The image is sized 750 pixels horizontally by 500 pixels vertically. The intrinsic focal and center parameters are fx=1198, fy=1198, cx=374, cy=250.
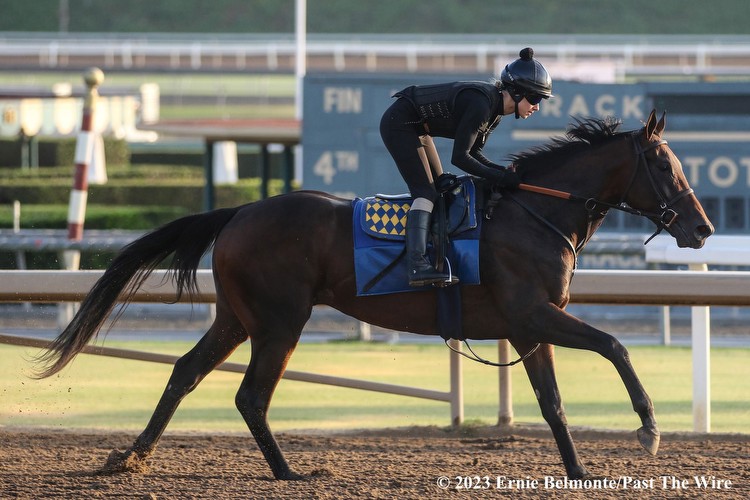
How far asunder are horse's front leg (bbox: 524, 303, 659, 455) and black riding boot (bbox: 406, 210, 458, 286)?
1.37ft

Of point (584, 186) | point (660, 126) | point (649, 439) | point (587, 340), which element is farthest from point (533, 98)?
point (649, 439)

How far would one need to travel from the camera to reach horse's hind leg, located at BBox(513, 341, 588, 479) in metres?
5.13

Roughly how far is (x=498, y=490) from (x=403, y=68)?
30.6 metres

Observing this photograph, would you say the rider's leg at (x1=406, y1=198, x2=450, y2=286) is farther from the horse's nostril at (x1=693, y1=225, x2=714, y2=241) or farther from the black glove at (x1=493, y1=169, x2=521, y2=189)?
the horse's nostril at (x1=693, y1=225, x2=714, y2=241)

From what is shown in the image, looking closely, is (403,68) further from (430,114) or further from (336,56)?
(430,114)

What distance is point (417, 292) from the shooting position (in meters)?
5.42

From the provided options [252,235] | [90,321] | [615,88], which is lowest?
[90,321]

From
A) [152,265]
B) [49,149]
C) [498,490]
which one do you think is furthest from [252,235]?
[49,149]

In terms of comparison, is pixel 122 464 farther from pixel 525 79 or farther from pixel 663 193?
pixel 663 193

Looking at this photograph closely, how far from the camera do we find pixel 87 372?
884 centimetres

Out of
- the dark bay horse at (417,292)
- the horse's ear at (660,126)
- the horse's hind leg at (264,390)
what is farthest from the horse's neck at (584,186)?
the horse's hind leg at (264,390)

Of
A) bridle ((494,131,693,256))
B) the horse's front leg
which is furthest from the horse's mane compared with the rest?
the horse's front leg

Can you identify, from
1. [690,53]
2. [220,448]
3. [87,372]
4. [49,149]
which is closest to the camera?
[220,448]

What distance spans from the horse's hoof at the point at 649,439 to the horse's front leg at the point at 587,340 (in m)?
0.03
